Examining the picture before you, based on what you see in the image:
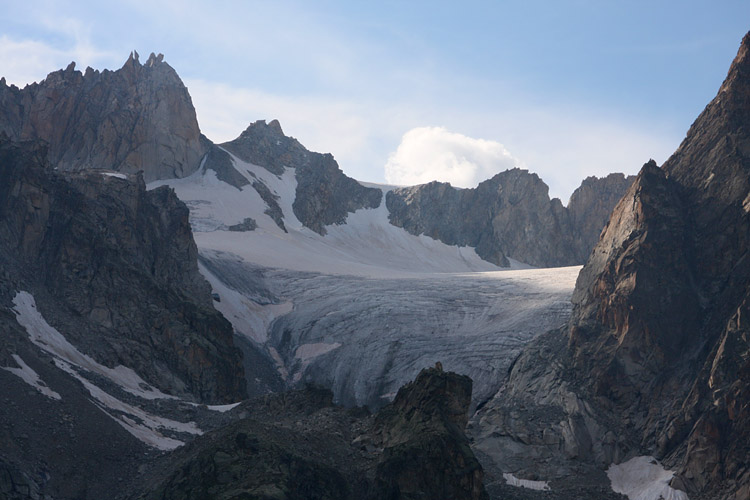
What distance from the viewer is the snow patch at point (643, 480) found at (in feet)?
148

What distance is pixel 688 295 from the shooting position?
2266 inches

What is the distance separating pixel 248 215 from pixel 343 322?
175 ft

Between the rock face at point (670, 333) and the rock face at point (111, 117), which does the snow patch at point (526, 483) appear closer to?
the rock face at point (670, 333)

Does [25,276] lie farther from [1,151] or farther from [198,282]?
[198,282]

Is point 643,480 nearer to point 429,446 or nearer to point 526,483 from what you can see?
point 526,483

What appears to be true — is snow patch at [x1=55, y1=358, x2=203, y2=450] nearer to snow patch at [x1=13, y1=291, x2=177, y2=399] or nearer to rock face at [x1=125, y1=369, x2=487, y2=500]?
snow patch at [x1=13, y1=291, x2=177, y2=399]

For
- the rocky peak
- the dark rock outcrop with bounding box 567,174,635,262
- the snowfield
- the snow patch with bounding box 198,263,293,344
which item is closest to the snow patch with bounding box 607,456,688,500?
the rocky peak

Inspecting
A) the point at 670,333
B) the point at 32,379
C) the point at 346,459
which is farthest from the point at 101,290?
the point at 670,333

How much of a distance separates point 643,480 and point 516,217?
11450cm

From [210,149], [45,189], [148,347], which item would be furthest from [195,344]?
[210,149]

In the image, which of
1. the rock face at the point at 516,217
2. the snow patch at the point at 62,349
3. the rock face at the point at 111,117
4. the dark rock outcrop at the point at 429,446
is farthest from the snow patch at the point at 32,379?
the rock face at the point at 516,217

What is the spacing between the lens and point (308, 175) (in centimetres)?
15512

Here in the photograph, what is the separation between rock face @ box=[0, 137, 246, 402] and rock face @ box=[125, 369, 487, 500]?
17905 mm

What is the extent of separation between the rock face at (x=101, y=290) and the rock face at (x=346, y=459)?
1790 cm
